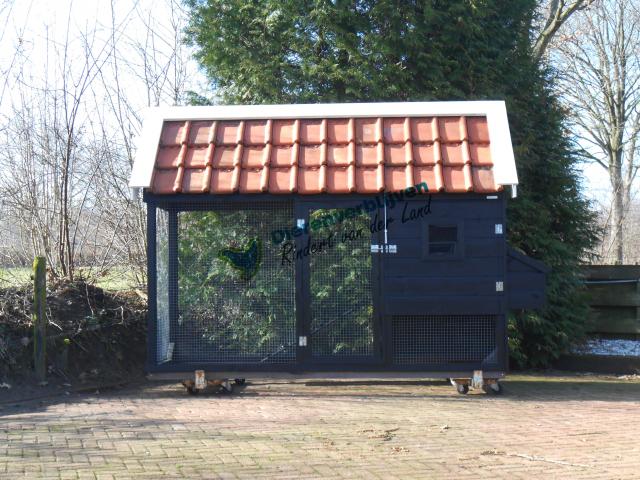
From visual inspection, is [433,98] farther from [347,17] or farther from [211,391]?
[211,391]

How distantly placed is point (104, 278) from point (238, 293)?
363cm

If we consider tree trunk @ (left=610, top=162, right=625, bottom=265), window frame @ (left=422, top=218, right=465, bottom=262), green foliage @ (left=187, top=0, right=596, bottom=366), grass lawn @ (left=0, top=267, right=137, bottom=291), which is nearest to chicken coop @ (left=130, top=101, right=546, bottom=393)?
window frame @ (left=422, top=218, right=465, bottom=262)

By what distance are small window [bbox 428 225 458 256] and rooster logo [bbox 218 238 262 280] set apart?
6.39ft

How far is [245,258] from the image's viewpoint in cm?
868

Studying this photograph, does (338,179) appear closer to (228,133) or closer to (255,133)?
(255,133)

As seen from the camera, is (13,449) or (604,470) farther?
(13,449)

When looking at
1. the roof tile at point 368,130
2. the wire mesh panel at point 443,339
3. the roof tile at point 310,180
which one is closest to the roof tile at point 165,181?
the roof tile at point 310,180

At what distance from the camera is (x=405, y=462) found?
596 centimetres

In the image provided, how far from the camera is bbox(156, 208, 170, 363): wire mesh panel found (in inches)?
344

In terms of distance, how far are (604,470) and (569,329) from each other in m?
5.83

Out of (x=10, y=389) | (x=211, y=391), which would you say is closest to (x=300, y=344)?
(x=211, y=391)

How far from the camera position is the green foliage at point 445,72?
11.4 m

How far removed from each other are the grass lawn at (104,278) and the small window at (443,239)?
501 cm

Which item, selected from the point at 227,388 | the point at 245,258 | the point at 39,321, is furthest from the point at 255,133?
the point at 39,321
